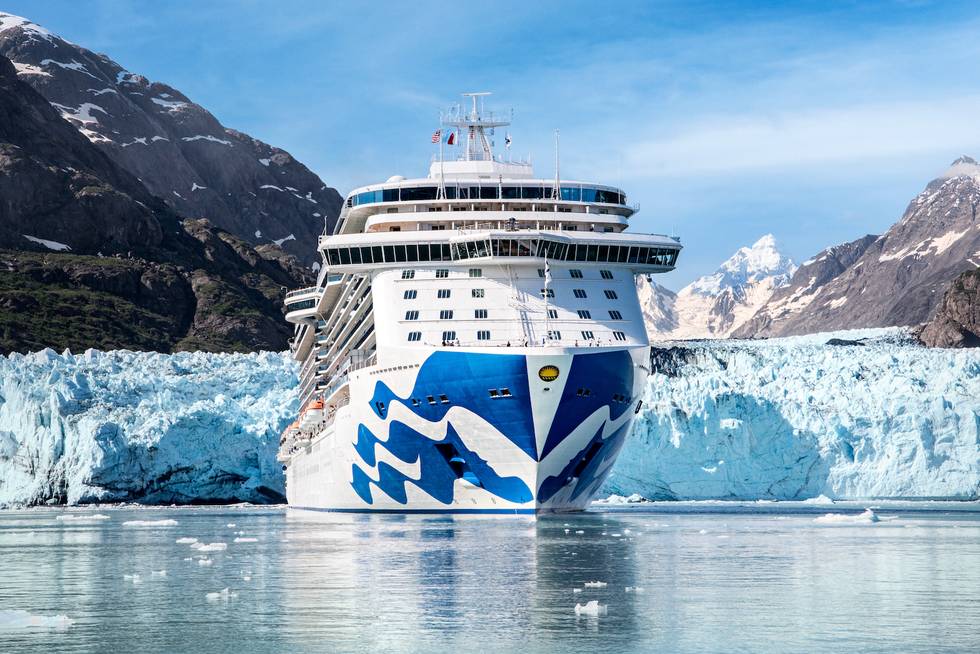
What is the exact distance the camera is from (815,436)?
5322 centimetres

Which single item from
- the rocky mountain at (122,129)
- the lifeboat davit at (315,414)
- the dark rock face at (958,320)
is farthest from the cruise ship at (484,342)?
the rocky mountain at (122,129)

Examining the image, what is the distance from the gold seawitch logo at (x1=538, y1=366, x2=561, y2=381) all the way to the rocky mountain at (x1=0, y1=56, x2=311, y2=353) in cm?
9687

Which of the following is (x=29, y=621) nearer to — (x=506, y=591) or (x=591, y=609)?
(x=506, y=591)

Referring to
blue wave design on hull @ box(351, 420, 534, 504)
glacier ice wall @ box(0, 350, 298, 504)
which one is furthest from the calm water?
glacier ice wall @ box(0, 350, 298, 504)

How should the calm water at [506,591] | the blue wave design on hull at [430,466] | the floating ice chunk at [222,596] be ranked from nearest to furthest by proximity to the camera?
the calm water at [506,591], the floating ice chunk at [222,596], the blue wave design on hull at [430,466]

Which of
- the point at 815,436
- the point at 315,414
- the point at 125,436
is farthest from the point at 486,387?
the point at 125,436

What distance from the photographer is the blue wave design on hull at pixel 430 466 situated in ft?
101

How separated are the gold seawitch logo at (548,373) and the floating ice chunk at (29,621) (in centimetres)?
1750

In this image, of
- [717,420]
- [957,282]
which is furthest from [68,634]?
[957,282]

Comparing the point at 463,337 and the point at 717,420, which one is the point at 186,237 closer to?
the point at 717,420

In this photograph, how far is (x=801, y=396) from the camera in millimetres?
56000

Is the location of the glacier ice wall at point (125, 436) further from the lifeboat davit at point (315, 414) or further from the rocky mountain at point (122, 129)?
the rocky mountain at point (122, 129)

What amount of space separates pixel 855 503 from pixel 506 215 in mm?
27122

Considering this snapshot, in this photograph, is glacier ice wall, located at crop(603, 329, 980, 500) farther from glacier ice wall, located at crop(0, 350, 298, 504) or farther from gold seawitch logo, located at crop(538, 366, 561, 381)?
gold seawitch logo, located at crop(538, 366, 561, 381)
